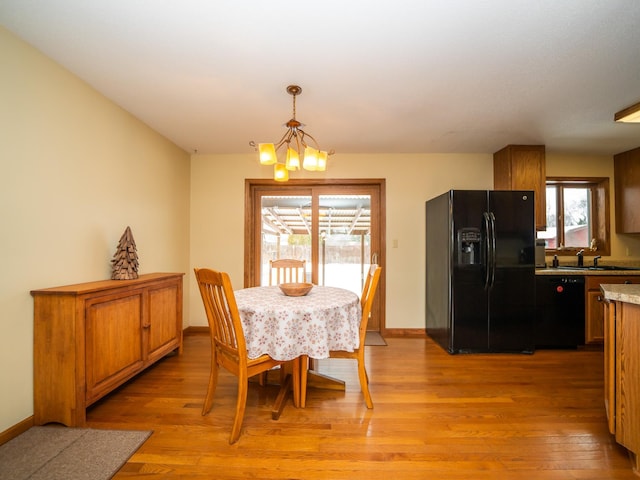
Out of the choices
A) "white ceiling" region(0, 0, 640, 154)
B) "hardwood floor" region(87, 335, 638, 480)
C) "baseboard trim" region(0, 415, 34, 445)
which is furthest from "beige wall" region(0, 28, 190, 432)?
"hardwood floor" region(87, 335, 638, 480)

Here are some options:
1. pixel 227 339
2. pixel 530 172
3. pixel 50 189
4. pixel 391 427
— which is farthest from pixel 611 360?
pixel 50 189

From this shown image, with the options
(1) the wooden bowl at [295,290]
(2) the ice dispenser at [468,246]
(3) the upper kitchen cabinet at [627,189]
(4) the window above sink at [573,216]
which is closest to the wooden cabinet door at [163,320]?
(1) the wooden bowl at [295,290]

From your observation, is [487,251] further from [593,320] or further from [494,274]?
[593,320]

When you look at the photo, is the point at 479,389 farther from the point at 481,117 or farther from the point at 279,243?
the point at 279,243

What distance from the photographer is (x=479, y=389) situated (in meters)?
2.38

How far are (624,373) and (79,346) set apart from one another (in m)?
3.02

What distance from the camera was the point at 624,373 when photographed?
156cm

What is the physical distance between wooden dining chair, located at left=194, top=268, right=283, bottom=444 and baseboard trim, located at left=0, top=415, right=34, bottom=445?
976 mm

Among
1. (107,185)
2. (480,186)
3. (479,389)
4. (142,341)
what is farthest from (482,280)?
(107,185)

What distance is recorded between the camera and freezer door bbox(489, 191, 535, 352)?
3.13 m

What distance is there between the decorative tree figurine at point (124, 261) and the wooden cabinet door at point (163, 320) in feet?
0.72

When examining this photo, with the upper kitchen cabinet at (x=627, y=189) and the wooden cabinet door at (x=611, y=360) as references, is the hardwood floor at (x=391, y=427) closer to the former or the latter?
the wooden cabinet door at (x=611, y=360)

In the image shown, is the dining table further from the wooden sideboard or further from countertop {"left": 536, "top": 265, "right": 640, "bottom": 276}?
countertop {"left": 536, "top": 265, "right": 640, "bottom": 276}

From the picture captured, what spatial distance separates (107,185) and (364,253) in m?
2.90
